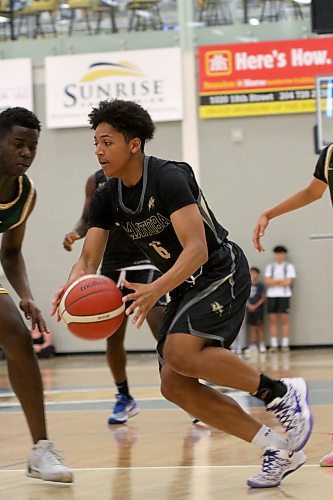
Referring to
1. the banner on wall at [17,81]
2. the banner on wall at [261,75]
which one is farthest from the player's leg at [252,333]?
the banner on wall at [17,81]

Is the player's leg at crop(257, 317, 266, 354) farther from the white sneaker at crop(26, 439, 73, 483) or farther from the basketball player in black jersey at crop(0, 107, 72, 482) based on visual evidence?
the white sneaker at crop(26, 439, 73, 483)

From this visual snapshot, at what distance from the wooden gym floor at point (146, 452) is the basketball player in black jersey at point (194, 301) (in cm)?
26

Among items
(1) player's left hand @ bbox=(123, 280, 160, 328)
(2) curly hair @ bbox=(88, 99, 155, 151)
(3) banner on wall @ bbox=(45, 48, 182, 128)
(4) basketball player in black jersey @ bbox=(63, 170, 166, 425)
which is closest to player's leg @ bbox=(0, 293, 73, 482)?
(1) player's left hand @ bbox=(123, 280, 160, 328)

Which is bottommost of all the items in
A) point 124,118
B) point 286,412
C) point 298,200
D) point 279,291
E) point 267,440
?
point 279,291

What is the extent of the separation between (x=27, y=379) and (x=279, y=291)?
→ 10.6 m

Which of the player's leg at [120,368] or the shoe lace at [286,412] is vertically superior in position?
the shoe lace at [286,412]

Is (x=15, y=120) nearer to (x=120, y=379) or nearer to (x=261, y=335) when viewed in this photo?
(x=120, y=379)

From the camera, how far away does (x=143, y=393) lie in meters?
8.74

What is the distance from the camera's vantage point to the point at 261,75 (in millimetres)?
15180

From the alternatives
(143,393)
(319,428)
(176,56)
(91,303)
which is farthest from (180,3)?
(91,303)

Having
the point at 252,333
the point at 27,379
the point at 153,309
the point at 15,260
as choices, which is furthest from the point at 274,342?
the point at 27,379

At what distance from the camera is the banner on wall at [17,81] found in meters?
15.8

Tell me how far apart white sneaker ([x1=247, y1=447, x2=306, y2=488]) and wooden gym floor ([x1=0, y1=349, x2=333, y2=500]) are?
0.06 metres

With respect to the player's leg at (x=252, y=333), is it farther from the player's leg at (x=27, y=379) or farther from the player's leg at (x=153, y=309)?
the player's leg at (x=27, y=379)
